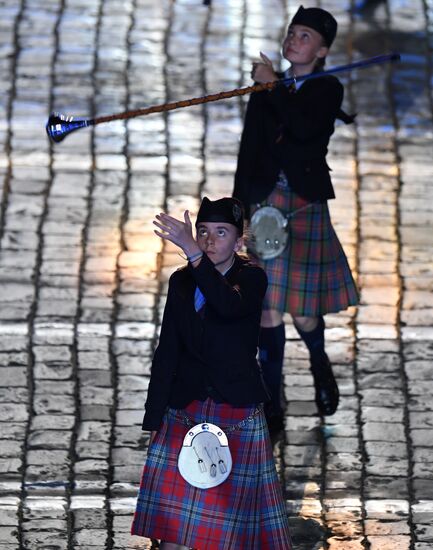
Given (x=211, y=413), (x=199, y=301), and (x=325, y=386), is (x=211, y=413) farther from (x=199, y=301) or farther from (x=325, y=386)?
(x=325, y=386)

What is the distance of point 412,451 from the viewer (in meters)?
8.63

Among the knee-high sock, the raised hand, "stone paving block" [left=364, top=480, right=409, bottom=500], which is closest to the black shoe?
the knee-high sock

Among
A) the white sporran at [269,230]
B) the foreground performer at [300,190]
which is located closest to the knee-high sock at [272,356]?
the foreground performer at [300,190]

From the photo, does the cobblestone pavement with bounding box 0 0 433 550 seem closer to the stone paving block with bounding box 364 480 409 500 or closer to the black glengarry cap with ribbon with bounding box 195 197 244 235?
the stone paving block with bounding box 364 480 409 500

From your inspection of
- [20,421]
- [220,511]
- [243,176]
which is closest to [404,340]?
[243,176]

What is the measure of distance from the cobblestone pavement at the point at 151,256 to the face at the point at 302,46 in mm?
1772

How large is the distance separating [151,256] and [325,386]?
208cm

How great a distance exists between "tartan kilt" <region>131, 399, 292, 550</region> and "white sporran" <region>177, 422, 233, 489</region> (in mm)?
35

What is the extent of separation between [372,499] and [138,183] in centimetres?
386

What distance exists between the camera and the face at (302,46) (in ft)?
28.3

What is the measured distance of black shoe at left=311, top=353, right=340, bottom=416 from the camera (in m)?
8.89

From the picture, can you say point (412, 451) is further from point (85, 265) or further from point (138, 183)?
point (138, 183)

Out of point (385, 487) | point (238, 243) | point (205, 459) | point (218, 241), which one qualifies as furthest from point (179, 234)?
point (385, 487)

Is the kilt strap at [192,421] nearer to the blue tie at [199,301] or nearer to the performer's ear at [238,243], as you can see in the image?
the blue tie at [199,301]
